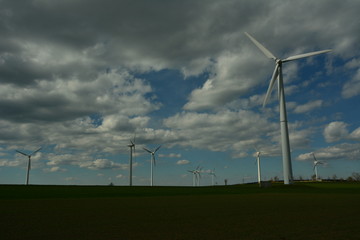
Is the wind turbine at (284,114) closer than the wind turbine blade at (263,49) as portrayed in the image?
Yes

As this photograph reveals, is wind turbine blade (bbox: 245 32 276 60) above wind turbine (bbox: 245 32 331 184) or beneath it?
above

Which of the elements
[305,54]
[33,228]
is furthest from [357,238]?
[305,54]

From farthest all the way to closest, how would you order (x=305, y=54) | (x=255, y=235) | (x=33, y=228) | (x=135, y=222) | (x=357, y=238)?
(x=305, y=54) → (x=135, y=222) → (x=33, y=228) → (x=255, y=235) → (x=357, y=238)

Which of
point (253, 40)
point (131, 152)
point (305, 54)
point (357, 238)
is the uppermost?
point (253, 40)

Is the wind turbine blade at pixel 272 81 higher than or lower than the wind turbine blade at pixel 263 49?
lower

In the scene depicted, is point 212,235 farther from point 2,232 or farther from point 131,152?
point 131,152

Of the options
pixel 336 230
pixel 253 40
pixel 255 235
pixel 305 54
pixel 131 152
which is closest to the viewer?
pixel 255 235

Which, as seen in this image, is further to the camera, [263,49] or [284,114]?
[263,49]

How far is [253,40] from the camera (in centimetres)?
8712

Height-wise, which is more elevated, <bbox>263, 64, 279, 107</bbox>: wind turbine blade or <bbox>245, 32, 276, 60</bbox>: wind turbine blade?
<bbox>245, 32, 276, 60</bbox>: wind turbine blade

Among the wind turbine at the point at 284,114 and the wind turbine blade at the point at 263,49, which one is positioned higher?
the wind turbine blade at the point at 263,49

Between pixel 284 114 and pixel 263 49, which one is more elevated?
pixel 263 49

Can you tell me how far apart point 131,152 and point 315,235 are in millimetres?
118091

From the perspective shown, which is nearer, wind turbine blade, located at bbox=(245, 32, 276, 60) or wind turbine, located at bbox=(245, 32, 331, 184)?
wind turbine, located at bbox=(245, 32, 331, 184)
